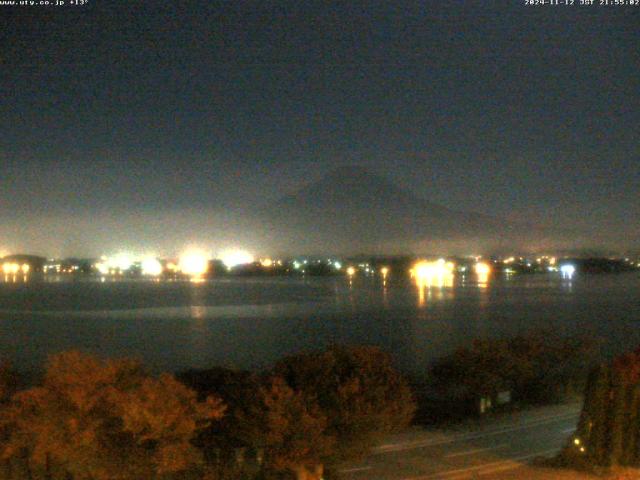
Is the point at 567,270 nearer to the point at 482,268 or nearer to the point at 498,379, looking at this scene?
the point at 482,268

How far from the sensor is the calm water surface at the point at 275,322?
4112 centimetres

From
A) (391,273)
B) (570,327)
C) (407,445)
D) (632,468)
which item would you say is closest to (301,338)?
Result: (570,327)

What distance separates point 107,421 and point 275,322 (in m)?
48.1

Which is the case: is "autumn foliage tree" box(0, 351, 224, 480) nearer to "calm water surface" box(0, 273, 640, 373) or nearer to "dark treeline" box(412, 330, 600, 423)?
"dark treeline" box(412, 330, 600, 423)

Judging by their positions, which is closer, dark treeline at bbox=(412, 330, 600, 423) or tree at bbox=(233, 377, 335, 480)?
tree at bbox=(233, 377, 335, 480)

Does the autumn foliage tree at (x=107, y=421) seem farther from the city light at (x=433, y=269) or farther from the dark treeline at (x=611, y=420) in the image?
the city light at (x=433, y=269)

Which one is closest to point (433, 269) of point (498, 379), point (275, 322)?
point (275, 322)

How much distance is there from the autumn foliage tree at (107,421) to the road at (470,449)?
10.4ft

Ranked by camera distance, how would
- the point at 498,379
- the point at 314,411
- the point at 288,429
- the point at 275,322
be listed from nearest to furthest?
the point at 288,429
the point at 314,411
the point at 498,379
the point at 275,322

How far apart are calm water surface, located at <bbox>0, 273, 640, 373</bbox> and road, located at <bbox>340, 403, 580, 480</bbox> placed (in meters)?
14.0

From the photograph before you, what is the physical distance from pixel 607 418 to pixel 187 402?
517 centimetres

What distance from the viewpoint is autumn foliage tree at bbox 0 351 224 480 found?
27.5 feet

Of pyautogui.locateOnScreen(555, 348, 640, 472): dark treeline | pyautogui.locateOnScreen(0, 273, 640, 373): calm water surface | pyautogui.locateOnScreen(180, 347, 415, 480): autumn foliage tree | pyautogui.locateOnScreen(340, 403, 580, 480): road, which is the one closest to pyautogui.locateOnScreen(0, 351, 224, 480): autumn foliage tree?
pyautogui.locateOnScreen(180, 347, 415, 480): autumn foliage tree

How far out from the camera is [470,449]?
13.4 metres
